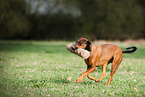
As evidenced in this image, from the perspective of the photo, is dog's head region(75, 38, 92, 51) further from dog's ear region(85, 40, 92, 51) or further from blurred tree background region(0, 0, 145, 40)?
blurred tree background region(0, 0, 145, 40)

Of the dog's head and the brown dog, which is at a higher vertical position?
the dog's head

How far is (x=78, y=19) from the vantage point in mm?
36781

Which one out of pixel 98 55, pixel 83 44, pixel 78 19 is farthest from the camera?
pixel 78 19

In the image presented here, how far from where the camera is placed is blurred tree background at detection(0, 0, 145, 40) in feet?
112

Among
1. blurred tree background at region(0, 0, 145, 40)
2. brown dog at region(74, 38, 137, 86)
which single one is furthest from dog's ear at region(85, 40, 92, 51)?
blurred tree background at region(0, 0, 145, 40)

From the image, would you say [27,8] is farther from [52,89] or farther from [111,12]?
[52,89]

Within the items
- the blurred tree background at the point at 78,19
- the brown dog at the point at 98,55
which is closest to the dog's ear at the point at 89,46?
the brown dog at the point at 98,55

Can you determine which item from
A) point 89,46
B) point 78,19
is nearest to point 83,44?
point 89,46

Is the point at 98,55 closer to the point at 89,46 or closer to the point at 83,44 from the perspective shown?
the point at 89,46

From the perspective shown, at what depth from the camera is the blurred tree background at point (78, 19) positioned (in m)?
34.0

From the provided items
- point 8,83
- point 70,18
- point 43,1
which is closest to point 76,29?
point 70,18

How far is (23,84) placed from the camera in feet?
17.8

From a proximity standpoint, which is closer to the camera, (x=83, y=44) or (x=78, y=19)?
(x=83, y=44)

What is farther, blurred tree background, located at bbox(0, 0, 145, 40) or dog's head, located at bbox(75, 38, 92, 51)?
blurred tree background, located at bbox(0, 0, 145, 40)
